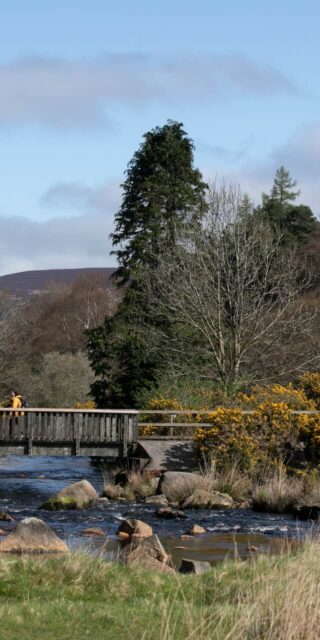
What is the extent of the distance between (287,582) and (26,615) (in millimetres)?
2391

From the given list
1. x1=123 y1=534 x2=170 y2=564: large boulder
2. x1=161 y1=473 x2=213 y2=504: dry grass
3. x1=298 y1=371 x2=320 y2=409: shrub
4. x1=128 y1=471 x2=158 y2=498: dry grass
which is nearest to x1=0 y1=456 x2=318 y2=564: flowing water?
x1=123 y1=534 x2=170 y2=564: large boulder

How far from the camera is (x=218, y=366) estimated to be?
3781cm

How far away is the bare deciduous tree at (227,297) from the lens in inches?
1485

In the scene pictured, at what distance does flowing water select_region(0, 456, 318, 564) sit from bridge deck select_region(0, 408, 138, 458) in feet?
4.42

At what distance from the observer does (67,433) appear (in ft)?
101

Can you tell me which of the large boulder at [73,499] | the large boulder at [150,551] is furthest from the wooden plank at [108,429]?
the large boulder at [150,551]

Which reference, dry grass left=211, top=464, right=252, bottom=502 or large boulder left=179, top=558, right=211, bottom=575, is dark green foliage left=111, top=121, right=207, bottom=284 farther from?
large boulder left=179, top=558, right=211, bottom=575

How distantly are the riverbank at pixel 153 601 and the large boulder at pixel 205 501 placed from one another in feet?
32.3

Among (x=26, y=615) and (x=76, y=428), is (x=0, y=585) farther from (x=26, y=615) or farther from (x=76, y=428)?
(x=76, y=428)

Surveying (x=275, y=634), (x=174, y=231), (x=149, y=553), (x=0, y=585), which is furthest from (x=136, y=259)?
(x=275, y=634)

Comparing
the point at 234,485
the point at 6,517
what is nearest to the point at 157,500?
the point at 234,485

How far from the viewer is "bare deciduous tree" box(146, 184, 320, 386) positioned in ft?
124

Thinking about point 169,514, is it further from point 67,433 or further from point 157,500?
point 67,433

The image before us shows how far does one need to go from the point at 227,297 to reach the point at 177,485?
14452mm
